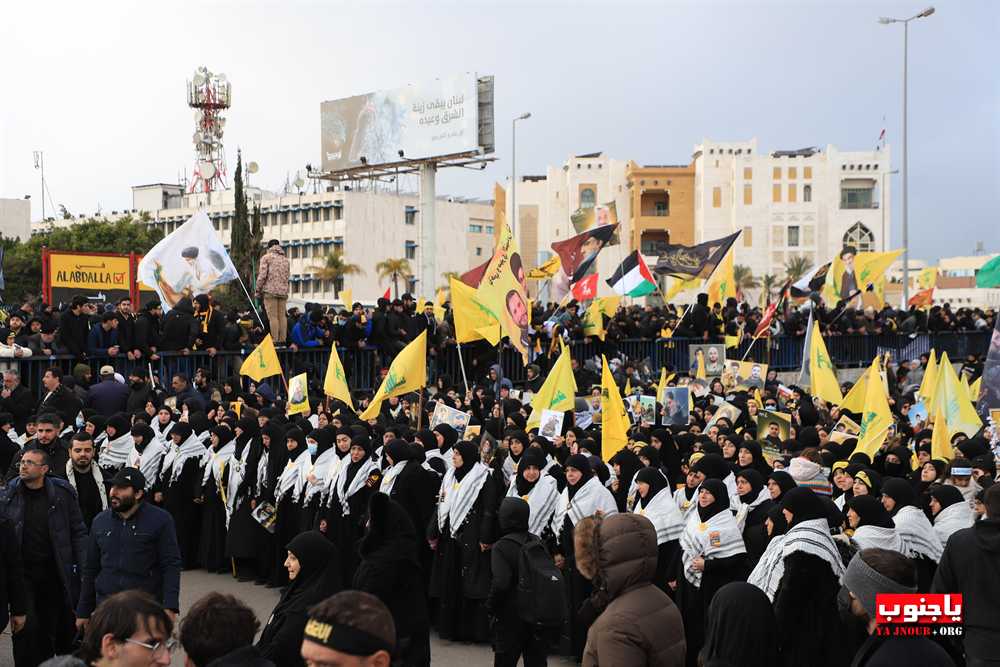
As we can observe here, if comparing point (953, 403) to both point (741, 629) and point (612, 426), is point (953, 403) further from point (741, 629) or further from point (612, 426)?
point (741, 629)

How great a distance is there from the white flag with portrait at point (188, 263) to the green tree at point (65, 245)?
39.2 m

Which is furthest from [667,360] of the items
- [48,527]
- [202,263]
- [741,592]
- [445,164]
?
[445,164]

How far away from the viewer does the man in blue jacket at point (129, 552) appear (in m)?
6.35

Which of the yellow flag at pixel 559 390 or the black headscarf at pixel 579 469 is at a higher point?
the yellow flag at pixel 559 390

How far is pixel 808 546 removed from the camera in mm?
5953

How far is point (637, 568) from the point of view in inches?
173

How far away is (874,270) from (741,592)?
66.8ft

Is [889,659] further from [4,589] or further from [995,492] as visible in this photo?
[4,589]

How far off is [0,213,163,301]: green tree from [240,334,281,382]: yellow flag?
4145cm

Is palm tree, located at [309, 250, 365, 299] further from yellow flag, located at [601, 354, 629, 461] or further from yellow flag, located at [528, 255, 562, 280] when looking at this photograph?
yellow flag, located at [601, 354, 629, 461]

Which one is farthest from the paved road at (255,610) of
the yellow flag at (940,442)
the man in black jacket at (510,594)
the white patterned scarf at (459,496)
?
the yellow flag at (940,442)

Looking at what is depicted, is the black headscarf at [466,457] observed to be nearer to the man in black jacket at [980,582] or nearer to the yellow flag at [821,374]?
the man in black jacket at [980,582]

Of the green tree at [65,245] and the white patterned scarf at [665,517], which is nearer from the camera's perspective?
the white patterned scarf at [665,517]

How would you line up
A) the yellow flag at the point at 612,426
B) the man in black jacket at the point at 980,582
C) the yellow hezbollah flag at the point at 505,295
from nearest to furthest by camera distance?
the man in black jacket at the point at 980,582 < the yellow flag at the point at 612,426 < the yellow hezbollah flag at the point at 505,295
